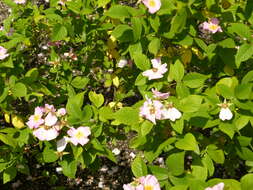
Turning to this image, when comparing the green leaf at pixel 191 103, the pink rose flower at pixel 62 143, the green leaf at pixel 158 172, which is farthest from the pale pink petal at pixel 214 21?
the pink rose flower at pixel 62 143

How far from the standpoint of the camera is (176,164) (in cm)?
140

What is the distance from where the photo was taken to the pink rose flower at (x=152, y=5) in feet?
5.02

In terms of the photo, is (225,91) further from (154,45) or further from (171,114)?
(154,45)

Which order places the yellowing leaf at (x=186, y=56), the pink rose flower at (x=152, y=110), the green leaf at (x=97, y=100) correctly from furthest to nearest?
the yellowing leaf at (x=186, y=56) → the green leaf at (x=97, y=100) → the pink rose flower at (x=152, y=110)

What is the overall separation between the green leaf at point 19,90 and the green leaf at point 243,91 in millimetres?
873

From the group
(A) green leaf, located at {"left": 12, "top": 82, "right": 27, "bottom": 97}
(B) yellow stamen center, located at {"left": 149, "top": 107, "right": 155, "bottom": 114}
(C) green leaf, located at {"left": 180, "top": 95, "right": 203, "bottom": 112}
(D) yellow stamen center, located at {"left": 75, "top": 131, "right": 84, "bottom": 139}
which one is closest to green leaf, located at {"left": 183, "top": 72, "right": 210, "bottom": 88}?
(C) green leaf, located at {"left": 180, "top": 95, "right": 203, "bottom": 112}

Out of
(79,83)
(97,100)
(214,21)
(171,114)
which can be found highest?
(214,21)

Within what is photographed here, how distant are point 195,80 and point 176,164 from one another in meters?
0.37

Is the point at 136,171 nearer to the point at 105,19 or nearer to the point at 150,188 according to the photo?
the point at 150,188

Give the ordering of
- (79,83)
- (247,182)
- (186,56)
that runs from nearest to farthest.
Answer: (247,182) < (186,56) < (79,83)

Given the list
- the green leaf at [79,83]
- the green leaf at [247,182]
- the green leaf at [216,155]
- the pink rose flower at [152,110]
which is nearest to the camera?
the green leaf at [247,182]

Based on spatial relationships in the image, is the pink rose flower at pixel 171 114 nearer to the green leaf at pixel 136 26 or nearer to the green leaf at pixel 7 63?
the green leaf at pixel 136 26

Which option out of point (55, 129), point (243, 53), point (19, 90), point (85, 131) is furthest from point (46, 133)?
point (243, 53)

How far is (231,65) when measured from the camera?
1.79 meters
